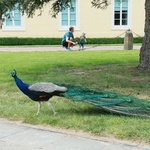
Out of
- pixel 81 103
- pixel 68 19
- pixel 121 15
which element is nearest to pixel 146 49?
pixel 81 103

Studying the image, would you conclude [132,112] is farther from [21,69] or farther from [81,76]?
[21,69]

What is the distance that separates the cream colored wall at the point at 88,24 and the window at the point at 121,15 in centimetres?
48

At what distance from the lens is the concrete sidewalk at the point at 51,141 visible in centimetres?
562

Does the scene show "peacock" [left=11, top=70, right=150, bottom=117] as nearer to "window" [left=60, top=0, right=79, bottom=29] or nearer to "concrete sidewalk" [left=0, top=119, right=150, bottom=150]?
"concrete sidewalk" [left=0, top=119, right=150, bottom=150]

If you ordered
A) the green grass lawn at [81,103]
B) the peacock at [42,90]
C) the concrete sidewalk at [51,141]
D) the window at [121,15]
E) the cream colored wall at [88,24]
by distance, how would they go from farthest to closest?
the window at [121,15] < the cream colored wall at [88,24] < the peacock at [42,90] < the green grass lawn at [81,103] < the concrete sidewalk at [51,141]

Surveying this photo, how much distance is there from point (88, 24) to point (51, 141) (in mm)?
31755

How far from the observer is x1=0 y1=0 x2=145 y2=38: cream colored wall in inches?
1443

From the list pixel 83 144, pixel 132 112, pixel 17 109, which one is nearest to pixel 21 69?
pixel 17 109

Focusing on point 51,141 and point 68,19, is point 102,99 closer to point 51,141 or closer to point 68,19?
point 51,141

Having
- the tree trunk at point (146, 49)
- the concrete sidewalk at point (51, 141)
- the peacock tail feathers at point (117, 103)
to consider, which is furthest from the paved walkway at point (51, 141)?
the tree trunk at point (146, 49)

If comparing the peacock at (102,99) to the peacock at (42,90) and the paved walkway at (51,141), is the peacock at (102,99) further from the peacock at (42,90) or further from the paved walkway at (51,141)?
the paved walkway at (51,141)

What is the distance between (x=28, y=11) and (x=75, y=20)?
23739 mm

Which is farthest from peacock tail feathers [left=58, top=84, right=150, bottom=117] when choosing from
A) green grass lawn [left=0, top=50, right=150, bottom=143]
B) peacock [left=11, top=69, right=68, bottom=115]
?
peacock [left=11, top=69, right=68, bottom=115]

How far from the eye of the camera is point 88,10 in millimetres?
36938
